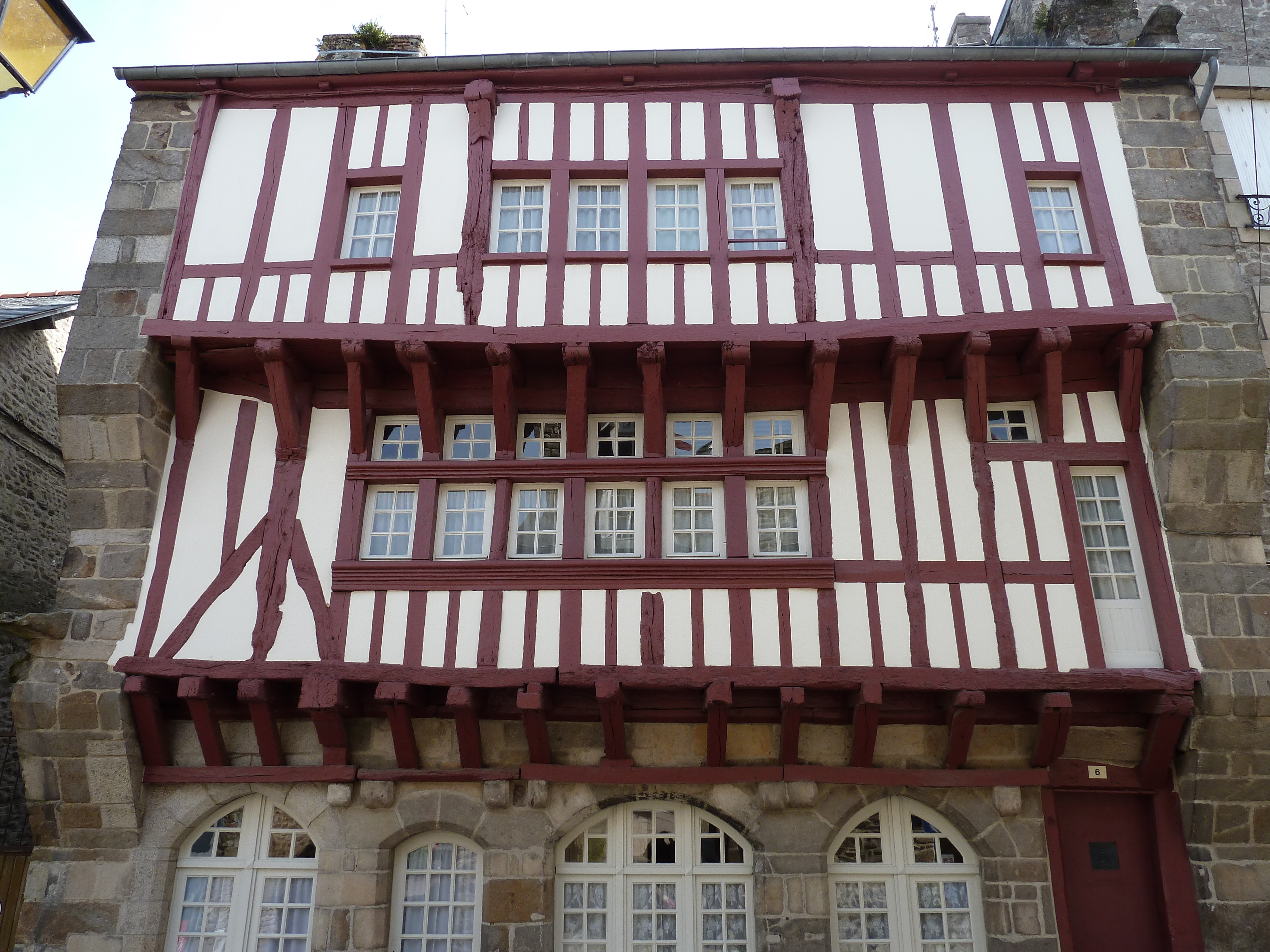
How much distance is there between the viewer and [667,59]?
25.5ft

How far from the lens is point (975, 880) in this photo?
21.2 ft

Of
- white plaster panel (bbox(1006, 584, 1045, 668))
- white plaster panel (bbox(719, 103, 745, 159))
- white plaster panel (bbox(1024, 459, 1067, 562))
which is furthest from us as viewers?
white plaster panel (bbox(719, 103, 745, 159))

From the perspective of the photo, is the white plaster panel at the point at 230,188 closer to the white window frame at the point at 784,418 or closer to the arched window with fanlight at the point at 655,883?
the white window frame at the point at 784,418

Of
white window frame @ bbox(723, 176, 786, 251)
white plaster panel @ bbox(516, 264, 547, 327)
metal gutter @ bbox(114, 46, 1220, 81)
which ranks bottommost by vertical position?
white plaster panel @ bbox(516, 264, 547, 327)

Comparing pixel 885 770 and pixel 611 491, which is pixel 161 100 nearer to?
pixel 611 491

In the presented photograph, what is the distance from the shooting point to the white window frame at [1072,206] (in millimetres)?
7371

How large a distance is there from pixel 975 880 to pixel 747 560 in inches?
111

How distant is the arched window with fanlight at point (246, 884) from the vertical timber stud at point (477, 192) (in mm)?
4111

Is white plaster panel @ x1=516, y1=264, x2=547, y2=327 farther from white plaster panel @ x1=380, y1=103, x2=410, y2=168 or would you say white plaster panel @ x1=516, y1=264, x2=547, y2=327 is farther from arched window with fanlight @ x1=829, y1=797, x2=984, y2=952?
arched window with fanlight @ x1=829, y1=797, x2=984, y2=952

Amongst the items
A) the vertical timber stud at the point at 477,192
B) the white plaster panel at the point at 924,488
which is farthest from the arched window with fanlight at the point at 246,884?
the white plaster panel at the point at 924,488

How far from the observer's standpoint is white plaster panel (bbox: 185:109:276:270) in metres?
7.43

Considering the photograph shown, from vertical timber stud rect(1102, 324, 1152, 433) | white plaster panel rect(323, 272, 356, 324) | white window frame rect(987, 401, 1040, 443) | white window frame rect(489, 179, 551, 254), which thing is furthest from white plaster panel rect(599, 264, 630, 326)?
vertical timber stud rect(1102, 324, 1152, 433)

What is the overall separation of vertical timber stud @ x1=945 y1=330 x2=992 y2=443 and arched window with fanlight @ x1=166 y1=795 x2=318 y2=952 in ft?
18.3

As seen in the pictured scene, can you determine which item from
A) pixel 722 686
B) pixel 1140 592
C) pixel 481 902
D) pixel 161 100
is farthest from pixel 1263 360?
pixel 161 100
